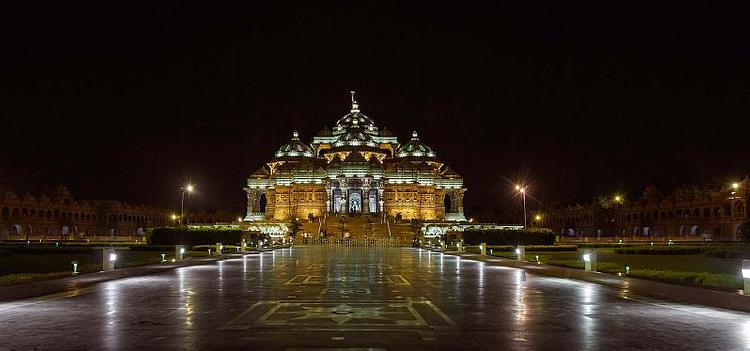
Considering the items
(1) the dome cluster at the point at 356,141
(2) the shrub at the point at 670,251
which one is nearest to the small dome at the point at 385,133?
(1) the dome cluster at the point at 356,141

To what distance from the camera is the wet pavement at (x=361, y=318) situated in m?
13.2

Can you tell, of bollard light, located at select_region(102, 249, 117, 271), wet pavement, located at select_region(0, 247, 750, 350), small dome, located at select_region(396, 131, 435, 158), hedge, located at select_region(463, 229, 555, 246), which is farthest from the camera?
small dome, located at select_region(396, 131, 435, 158)

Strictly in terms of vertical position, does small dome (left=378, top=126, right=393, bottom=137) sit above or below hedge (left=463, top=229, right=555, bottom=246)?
above

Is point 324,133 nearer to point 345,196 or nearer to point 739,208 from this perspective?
point 345,196

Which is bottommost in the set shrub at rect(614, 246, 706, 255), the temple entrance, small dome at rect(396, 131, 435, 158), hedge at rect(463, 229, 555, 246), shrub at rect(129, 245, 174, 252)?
shrub at rect(614, 246, 706, 255)

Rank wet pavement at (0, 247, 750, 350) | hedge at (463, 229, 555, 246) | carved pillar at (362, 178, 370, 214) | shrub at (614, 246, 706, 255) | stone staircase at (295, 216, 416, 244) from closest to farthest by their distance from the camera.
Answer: wet pavement at (0, 247, 750, 350)
shrub at (614, 246, 706, 255)
hedge at (463, 229, 555, 246)
stone staircase at (295, 216, 416, 244)
carved pillar at (362, 178, 370, 214)

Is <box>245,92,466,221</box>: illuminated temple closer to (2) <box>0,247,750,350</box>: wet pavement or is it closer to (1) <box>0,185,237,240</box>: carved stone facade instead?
(1) <box>0,185,237,240</box>: carved stone facade

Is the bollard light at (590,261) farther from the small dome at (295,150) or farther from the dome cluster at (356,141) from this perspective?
the small dome at (295,150)

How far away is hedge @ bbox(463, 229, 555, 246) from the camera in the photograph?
2479 inches

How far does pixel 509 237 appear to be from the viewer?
64.1 m

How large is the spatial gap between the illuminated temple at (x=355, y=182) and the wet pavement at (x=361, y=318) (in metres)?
86.0

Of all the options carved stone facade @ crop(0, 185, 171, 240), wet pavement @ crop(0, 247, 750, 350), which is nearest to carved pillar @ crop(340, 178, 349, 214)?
carved stone facade @ crop(0, 185, 171, 240)

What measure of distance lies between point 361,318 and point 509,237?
49.4 m

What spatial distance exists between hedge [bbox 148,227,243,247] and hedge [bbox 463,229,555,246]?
22.5 meters
